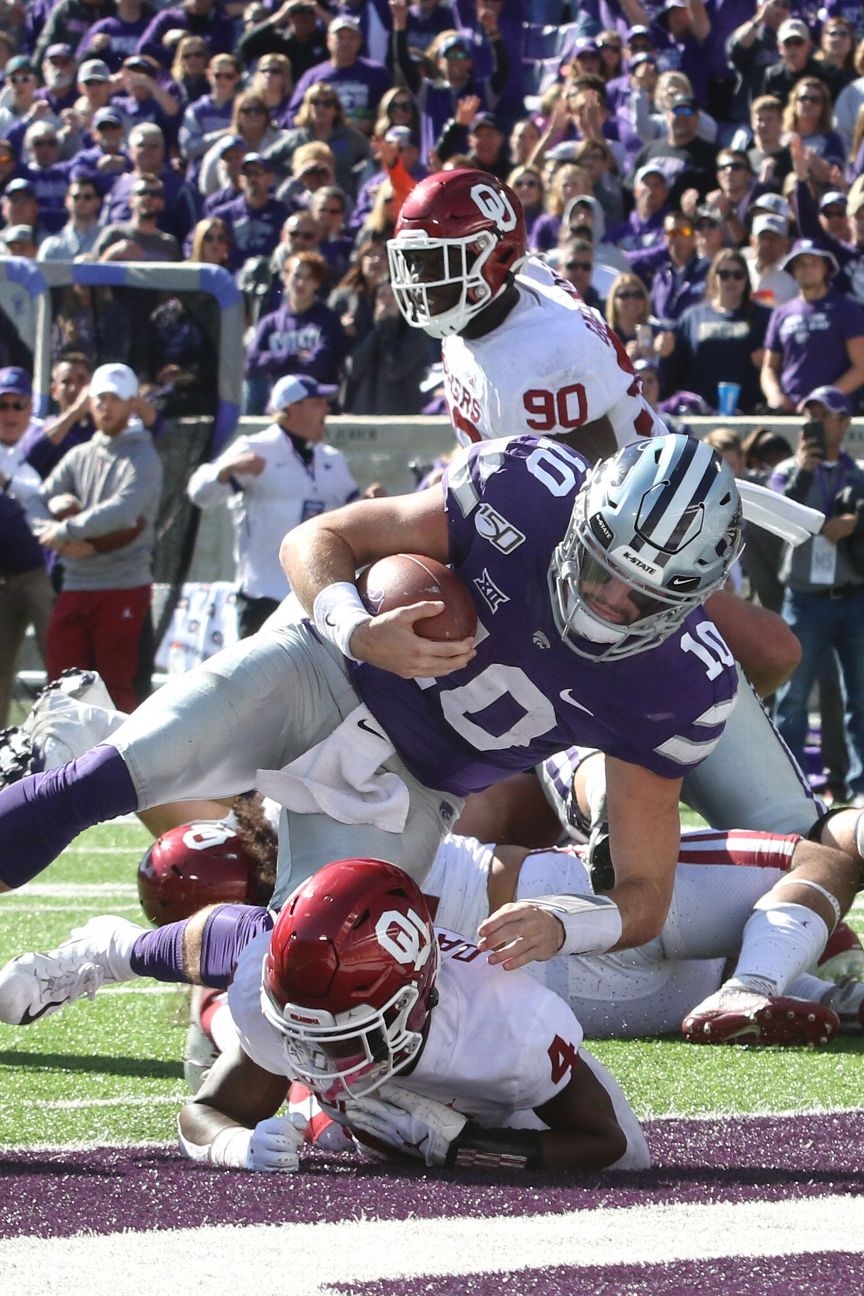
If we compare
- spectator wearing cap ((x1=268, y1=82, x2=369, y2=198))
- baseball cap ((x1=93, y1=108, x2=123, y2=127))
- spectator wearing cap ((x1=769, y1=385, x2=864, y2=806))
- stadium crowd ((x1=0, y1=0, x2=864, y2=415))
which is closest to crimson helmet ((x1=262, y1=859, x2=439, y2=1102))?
spectator wearing cap ((x1=769, y1=385, x2=864, y2=806))

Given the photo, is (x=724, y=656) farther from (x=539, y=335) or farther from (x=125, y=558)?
(x=125, y=558)

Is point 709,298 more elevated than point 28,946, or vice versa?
point 709,298

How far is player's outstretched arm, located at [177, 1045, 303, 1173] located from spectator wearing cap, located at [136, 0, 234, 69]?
41.7ft

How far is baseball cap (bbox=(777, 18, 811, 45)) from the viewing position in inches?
456

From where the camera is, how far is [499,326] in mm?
5043

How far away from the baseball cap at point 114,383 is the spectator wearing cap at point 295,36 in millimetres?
5444

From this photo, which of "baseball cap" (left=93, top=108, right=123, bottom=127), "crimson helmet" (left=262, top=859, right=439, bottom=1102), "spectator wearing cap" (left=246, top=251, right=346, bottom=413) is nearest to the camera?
"crimson helmet" (left=262, top=859, right=439, bottom=1102)

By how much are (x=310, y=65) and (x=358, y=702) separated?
11.1m

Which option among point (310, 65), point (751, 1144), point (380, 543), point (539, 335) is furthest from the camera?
point (310, 65)

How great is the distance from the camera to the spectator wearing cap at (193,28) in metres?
15.1

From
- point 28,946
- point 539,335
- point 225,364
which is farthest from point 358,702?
point 225,364

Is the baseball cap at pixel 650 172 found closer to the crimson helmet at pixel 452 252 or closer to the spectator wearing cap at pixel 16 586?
the spectator wearing cap at pixel 16 586

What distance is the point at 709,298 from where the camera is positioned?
33.6ft

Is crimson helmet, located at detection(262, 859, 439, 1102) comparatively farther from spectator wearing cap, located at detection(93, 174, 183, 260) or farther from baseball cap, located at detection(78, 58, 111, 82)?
baseball cap, located at detection(78, 58, 111, 82)
